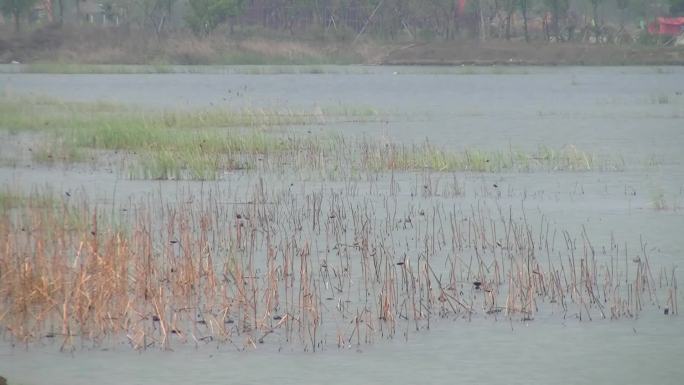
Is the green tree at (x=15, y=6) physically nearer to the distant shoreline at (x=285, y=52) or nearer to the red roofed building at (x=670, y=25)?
the distant shoreline at (x=285, y=52)

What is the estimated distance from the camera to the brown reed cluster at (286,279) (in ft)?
35.7

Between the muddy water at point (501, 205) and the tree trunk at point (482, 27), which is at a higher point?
the tree trunk at point (482, 27)

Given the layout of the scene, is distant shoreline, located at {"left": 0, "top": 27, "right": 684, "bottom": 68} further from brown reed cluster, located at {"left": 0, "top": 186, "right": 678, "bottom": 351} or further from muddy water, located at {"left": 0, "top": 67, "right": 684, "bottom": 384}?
brown reed cluster, located at {"left": 0, "top": 186, "right": 678, "bottom": 351}

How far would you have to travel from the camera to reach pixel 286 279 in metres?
12.2

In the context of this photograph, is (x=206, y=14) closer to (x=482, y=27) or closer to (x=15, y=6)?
(x=15, y=6)

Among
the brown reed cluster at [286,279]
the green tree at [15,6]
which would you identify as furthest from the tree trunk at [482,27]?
the brown reed cluster at [286,279]

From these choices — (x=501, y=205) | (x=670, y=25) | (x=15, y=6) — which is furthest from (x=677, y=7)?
(x=501, y=205)

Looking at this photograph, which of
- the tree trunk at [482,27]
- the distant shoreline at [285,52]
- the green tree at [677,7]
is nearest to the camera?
the distant shoreline at [285,52]

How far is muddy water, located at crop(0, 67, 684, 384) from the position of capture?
33.2 ft

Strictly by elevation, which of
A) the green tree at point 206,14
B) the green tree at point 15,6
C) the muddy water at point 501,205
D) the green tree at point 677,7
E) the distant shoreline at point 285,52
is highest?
the green tree at point 15,6

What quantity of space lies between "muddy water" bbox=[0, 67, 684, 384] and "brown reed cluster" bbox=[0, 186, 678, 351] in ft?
0.81

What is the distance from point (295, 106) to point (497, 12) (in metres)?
57.5

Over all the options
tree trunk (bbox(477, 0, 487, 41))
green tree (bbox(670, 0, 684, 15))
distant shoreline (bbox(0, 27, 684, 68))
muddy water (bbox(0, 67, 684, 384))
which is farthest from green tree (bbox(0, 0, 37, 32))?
green tree (bbox(670, 0, 684, 15))

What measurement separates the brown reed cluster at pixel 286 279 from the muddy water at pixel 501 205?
0.81ft
